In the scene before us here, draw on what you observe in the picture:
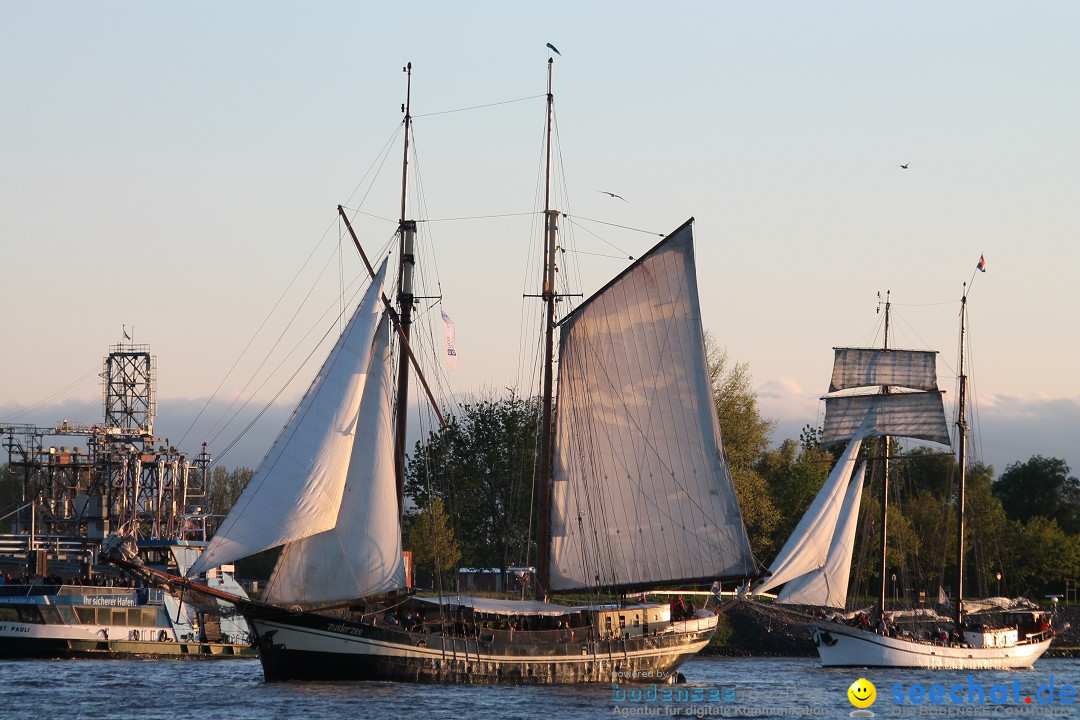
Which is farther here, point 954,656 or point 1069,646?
point 1069,646

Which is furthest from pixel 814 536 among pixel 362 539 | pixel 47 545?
pixel 47 545

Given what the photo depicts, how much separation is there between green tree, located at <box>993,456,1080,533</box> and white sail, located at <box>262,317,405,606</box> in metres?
116

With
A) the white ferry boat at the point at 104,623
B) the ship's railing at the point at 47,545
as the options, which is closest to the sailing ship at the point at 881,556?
the white ferry boat at the point at 104,623

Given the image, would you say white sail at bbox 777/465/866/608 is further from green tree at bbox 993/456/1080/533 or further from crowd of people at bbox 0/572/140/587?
green tree at bbox 993/456/1080/533

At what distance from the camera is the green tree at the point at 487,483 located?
114 meters

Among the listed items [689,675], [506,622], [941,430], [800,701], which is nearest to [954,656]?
[941,430]

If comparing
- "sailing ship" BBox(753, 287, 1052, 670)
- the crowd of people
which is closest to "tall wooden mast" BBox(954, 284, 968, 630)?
"sailing ship" BBox(753, 287, 1052, 670)

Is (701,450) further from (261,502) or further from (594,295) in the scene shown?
(261,502)

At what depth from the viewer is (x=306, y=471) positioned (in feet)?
195

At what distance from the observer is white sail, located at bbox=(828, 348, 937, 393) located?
10212 centimetres

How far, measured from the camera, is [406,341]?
6744 cm

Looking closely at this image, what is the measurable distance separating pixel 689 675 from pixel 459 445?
4530cm

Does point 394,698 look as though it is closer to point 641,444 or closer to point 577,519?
point 577,519

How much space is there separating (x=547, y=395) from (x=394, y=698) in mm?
16353
